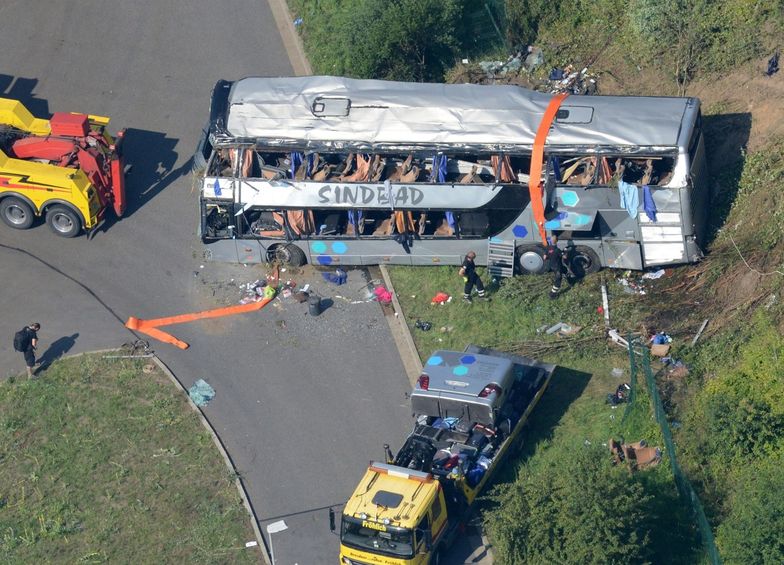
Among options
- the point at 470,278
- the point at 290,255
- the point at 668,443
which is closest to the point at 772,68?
the point at 470,278

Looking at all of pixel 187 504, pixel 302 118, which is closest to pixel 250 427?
pixel 187 504

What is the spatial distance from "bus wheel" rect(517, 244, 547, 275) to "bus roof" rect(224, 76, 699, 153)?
2.08 meters

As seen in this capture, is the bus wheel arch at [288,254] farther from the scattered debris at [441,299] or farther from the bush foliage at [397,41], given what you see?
the bush foliage at [397,41]

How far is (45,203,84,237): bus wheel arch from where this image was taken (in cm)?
2659

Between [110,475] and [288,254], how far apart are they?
21.8ft

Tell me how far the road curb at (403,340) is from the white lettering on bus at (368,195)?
183 centimetres

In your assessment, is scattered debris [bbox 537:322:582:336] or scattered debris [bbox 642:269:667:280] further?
scattered debris [bbox 642:269:667:280]

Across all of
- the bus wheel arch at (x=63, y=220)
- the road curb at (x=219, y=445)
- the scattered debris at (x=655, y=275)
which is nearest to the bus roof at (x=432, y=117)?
the scattered debris at (x=655, y=275)

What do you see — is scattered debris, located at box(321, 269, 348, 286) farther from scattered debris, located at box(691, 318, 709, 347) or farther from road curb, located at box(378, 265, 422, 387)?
scattered debris, located at box(691, 318, 709, 347)

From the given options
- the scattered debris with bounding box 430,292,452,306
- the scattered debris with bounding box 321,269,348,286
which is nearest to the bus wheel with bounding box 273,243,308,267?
the scattered debris with bounding box 321,269,348,286

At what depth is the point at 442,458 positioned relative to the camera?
19469mm

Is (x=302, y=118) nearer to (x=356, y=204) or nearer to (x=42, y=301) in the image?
(x=356, y=204)

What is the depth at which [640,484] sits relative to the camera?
58.5ft

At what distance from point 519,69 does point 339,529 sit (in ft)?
48.6
